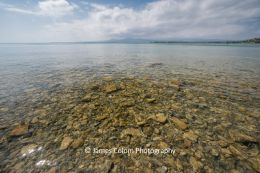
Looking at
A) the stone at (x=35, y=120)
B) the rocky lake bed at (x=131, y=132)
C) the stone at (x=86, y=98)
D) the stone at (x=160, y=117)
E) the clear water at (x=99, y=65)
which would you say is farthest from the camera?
the clear water at (x=99, y=65)

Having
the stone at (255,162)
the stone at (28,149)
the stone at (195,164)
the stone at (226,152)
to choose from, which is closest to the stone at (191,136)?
the stone at (226,152)

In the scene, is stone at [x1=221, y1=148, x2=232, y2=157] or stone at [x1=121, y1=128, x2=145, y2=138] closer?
stone at [x1=221, y1=148, x2=232, y2=157]

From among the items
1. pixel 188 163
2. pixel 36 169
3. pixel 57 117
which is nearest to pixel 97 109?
pixel 57 117

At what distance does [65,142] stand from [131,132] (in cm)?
203

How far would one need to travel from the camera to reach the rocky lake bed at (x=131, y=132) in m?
3.34

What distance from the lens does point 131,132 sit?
455 cm

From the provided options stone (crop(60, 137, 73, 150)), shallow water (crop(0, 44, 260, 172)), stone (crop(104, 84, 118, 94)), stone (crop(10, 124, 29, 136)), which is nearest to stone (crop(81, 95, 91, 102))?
shallow water (crop(0, 44, 260, 172))

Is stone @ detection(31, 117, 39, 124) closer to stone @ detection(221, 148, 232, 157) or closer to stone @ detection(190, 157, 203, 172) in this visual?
stone @ detection(190, 157, 203, 172)

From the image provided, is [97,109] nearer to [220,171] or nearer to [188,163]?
[188,163]

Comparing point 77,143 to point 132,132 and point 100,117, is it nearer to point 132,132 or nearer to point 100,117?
point 100,117

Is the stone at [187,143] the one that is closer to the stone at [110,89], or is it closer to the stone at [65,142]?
the stone at [65,142]

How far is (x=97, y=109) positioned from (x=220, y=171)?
15.2ft

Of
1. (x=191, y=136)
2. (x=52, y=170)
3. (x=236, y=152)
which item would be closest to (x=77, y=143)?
(x=52, y=170)

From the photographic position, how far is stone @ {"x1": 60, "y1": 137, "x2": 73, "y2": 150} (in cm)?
388
